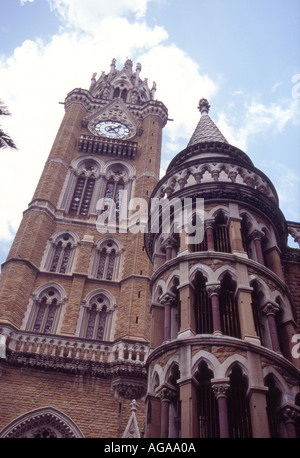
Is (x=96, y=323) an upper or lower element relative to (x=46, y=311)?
lower

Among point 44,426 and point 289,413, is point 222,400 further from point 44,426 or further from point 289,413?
point 44,426

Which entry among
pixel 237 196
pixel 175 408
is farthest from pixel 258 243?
pixel 175 408

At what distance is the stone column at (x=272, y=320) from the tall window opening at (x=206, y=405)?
1658 millimetres

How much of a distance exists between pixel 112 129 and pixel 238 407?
27.4 metres

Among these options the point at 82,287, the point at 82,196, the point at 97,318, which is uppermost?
the point at 82,196

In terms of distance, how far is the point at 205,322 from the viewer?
36.3 feet

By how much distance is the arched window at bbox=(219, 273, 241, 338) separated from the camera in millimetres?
10836

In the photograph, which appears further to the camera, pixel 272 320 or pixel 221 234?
pixel 221 234

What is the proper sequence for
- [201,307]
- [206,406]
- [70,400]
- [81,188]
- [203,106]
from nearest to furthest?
[206,406]
[201,307]
[70,400]
[203,106]
[81,188]

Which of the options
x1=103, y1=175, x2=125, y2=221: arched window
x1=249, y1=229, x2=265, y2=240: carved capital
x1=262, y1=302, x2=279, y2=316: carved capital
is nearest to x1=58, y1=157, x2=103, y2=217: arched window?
x1=103, y1=175, x2=125, y2=221: arched window

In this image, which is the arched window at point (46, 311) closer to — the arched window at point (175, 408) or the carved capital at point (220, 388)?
the arched window at point (175, 408)

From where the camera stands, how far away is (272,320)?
11.1m
